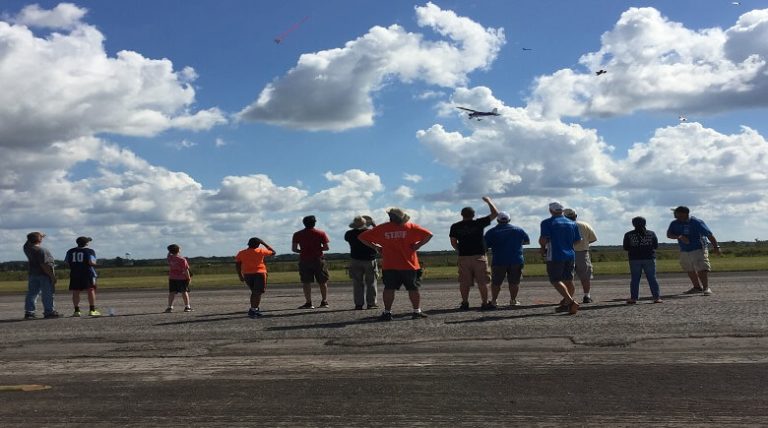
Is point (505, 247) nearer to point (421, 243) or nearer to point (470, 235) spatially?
point (470, 235)

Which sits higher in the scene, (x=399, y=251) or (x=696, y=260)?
(x=399, y=251)

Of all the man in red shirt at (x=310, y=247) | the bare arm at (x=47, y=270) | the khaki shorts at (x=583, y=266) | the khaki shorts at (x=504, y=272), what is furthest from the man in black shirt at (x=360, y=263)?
the bare arm at (x=47, y=270)

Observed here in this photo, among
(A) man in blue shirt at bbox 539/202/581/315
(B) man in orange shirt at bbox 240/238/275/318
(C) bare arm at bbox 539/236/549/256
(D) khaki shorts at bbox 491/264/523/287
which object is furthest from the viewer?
(B) man in orange shirt at bbox 240/238/275/318

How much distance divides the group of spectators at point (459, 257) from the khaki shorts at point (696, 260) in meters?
0.02

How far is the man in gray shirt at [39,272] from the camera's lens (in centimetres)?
1366

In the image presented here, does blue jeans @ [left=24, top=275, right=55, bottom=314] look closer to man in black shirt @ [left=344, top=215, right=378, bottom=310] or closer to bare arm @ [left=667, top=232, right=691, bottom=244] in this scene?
man in black shirt @ [left=344, top=215, right=378, bottom=310]

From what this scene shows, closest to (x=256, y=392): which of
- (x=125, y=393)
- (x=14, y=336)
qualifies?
(x=125, y=393)

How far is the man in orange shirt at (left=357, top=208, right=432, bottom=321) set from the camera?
10922mm

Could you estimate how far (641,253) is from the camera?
1268 cm

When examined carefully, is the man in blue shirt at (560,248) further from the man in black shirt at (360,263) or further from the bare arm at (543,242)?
the man in black shirt at (360,263)

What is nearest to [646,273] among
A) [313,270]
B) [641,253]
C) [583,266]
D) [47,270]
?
[641,253]

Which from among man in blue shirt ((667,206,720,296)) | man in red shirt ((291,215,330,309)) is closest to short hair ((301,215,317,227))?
man in red shirt ((291,215,330,309))

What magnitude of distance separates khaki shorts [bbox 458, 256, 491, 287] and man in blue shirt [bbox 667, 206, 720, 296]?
5.22 meters

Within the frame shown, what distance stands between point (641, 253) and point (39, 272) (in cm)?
1183
